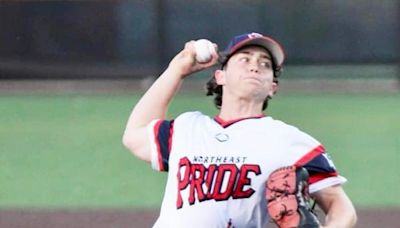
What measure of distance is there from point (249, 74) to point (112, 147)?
562 centimetres

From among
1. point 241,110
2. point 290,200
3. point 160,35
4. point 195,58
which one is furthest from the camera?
point 160,35

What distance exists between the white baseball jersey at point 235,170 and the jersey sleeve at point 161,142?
86 millimetres

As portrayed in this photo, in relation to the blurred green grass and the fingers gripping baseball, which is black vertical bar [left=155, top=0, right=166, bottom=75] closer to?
the blurred green grass

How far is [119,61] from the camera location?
37.7ft

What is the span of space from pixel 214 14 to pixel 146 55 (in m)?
0.75

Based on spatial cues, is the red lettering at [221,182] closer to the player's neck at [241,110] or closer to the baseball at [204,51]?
the player's neck at [241,110]

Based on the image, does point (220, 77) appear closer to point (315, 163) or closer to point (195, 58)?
point (195, 58)

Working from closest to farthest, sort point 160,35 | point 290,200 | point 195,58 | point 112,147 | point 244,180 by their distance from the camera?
1. point 290,200
2. point 244,180
3. point 195,58
4. point 112,147
5. point 160,35

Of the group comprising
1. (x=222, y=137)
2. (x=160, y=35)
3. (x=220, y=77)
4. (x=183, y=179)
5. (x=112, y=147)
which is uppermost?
(x=220, y=77)

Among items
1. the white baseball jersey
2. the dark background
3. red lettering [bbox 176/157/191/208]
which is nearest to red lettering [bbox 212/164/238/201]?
the white baseball jersey

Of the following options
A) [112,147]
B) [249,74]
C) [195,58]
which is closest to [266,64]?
[249,74]

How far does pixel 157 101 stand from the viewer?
363 centimetres

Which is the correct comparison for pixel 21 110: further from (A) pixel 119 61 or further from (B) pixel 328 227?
(B) pixel 328 227

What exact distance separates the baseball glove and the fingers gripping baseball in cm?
51
